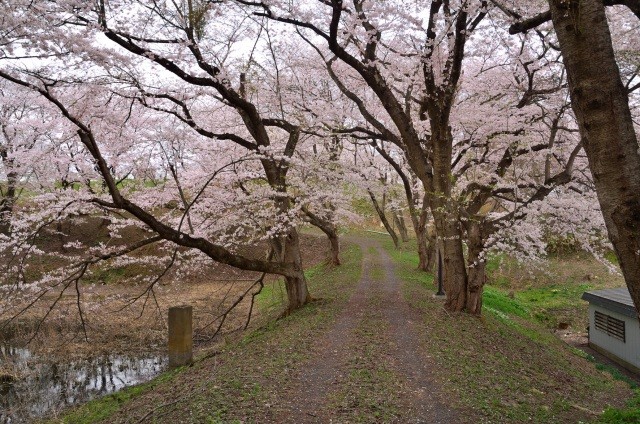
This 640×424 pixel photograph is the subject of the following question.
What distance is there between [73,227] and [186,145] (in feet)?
65.0

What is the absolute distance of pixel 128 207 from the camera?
7.29 meters

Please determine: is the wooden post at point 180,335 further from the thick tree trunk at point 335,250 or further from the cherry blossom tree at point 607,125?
the thick tree trunk at point 335,250

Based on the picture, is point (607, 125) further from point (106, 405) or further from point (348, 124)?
point (348, 124)

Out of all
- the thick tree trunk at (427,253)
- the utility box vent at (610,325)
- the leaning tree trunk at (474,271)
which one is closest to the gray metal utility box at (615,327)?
the utility box vent at (610,325)

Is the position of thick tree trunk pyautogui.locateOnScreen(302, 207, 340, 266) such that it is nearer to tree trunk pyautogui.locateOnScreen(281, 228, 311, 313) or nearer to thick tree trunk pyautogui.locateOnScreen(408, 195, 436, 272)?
tree trunk pyautogui.locateOnScreen(281, 228, 311, 313)

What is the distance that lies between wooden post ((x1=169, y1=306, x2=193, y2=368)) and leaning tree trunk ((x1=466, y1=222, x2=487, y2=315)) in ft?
20.6

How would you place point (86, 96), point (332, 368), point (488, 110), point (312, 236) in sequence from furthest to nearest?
point (312, 236), point (488, 110), point (86, 96), point (332, 368)

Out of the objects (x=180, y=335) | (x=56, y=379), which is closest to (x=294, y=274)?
(x=180, y=335)

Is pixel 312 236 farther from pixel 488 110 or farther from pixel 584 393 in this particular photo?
pixel 584 393

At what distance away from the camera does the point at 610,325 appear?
13.8m

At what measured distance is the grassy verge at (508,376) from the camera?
577cm

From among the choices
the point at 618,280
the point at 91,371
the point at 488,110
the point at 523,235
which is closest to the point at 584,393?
the point at 523,235

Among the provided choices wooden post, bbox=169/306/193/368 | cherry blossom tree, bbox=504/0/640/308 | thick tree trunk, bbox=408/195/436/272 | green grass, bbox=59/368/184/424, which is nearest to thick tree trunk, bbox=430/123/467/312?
wooden post, bbox=169/306/193/368

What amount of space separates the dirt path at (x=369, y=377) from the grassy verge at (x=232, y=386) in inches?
12.0
